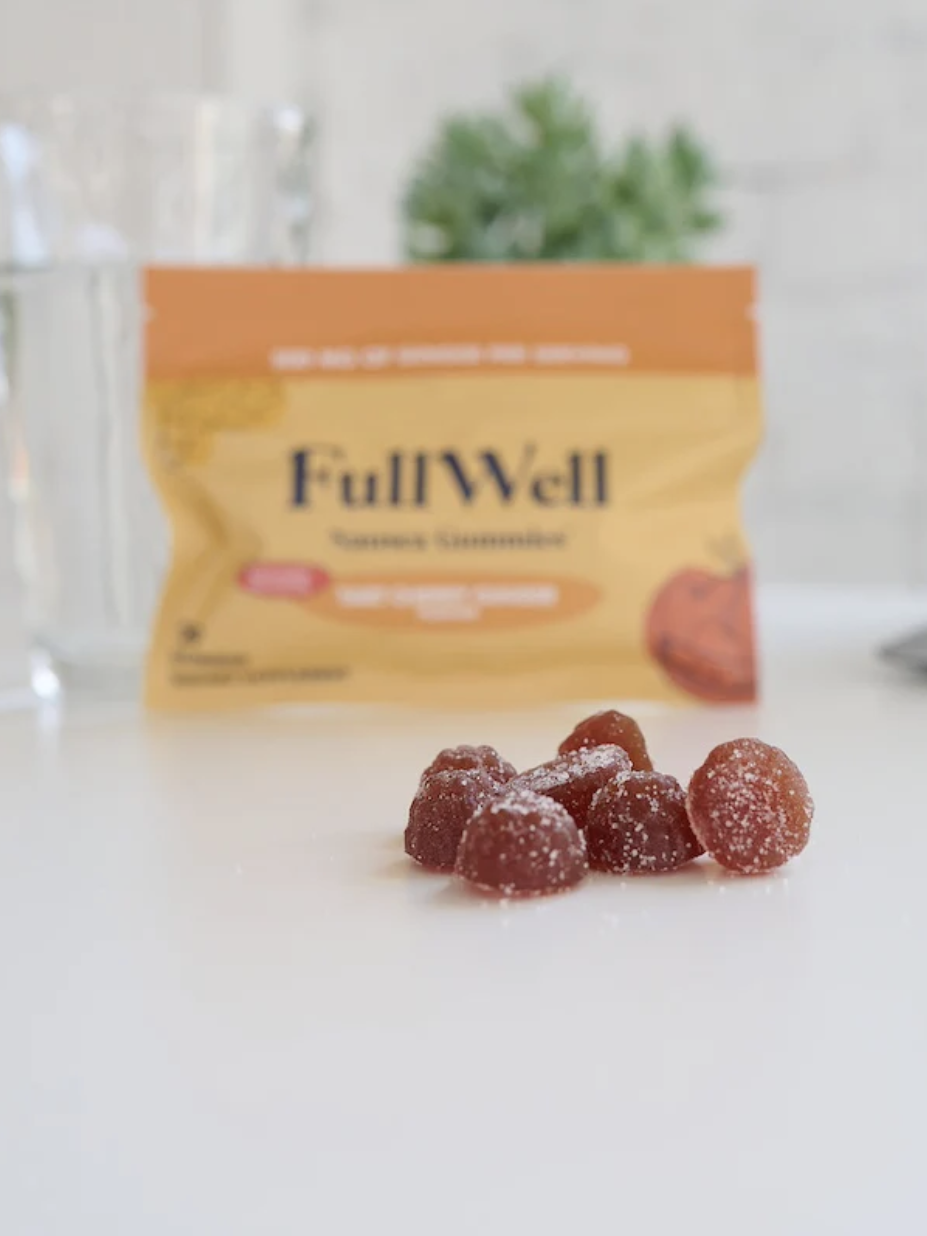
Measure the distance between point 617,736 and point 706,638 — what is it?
286 mm

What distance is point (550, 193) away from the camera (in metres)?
1.49

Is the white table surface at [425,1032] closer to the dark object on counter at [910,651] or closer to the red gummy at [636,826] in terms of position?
the red gummy at [636,826]

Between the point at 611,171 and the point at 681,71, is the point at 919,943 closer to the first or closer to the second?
the point at 611,171

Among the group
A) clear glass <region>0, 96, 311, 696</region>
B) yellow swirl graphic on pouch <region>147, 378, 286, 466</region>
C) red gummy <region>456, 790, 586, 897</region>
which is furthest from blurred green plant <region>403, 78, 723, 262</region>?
red gummy <region>456, 790, 586, 897</region>

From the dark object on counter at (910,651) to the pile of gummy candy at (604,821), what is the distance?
17.9 inches

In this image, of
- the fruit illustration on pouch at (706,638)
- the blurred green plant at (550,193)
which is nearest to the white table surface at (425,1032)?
the fruit illustration on pouch at (706,638)

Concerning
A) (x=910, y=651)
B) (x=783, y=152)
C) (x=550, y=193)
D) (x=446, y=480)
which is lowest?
(x=910, y=651)

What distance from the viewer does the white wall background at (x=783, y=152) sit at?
2.31m

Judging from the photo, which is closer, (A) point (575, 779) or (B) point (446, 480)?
(A) point (575, 779)

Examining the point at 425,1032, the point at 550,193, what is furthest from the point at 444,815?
the point at 550,193

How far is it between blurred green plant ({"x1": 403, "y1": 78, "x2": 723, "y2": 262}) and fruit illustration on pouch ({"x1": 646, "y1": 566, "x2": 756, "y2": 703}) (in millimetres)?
614

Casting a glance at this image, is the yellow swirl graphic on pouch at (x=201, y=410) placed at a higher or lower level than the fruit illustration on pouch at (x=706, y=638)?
higher

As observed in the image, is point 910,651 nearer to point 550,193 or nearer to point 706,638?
point 706,638

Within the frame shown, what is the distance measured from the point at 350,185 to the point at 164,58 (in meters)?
0.58
